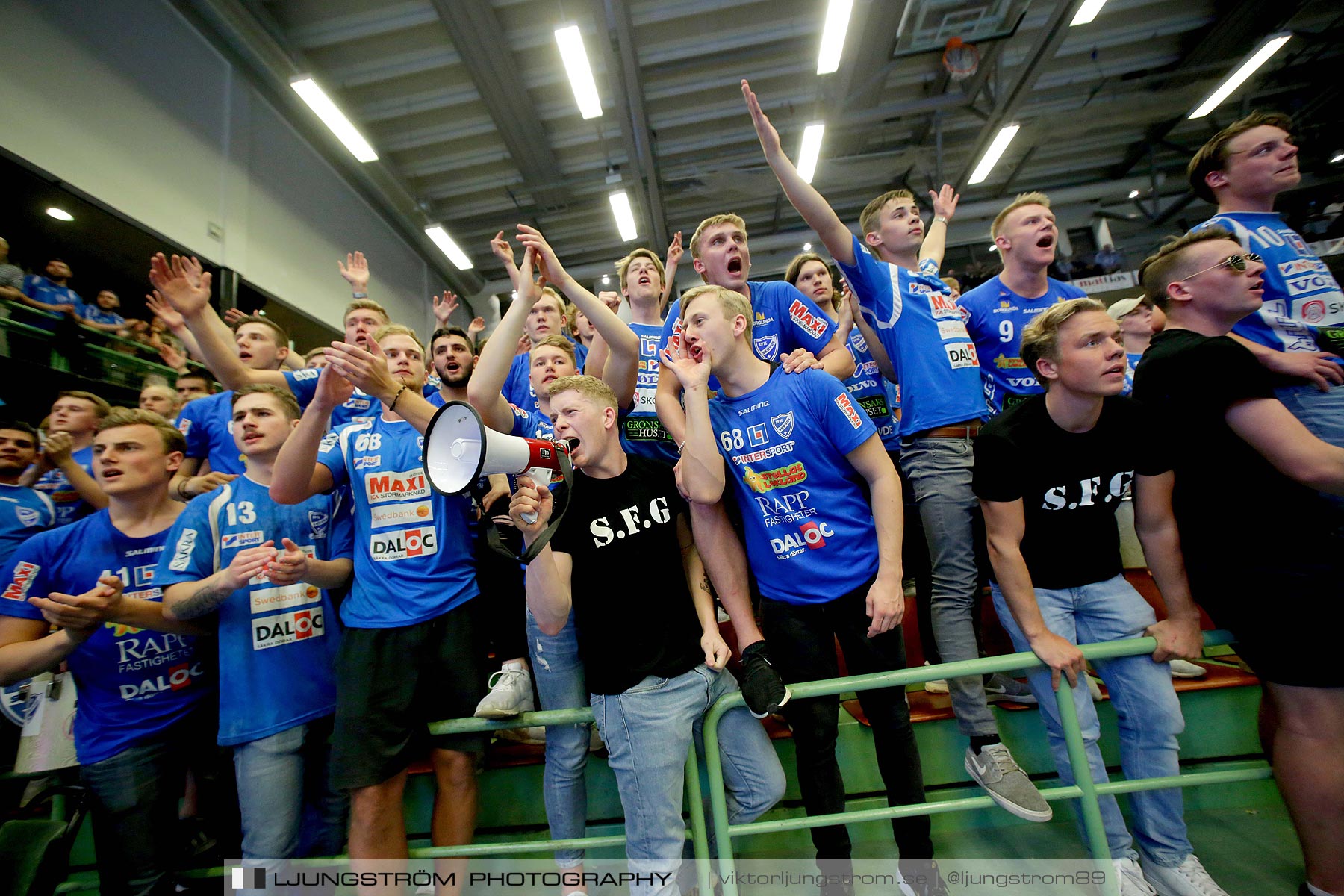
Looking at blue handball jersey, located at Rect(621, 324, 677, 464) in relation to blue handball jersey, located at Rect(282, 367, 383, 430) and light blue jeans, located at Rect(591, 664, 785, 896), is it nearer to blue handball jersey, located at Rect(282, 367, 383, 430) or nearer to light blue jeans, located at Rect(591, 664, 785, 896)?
light blue jeans, located at Rect(591, 664, 785, 896)

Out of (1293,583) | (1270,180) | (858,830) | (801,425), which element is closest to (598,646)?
(801,425)

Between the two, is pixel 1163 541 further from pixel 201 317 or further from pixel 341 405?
pixel 201 317

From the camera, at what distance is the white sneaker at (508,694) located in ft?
6.98

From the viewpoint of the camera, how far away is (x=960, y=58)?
704cm

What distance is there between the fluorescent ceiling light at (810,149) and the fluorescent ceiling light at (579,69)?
2.88 meters

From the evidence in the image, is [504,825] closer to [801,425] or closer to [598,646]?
[598,646]

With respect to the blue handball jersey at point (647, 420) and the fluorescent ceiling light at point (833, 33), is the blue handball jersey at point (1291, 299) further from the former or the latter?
the fluorescent ceiling light at point (833, 33)

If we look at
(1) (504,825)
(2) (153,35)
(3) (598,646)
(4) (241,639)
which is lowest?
(1) (504,825)

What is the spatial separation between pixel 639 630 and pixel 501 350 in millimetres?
1310

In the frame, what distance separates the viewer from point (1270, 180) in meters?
2.52

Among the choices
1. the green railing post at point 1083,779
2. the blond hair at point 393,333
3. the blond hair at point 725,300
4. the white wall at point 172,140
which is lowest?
the green railing post at point 1083,779

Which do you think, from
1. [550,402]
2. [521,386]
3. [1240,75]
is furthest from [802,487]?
[1240,75]

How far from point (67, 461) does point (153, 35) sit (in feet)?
17.0

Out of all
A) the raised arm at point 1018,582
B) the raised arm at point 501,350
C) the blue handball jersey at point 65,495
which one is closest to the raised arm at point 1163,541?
the raised arm at point 1018,582
